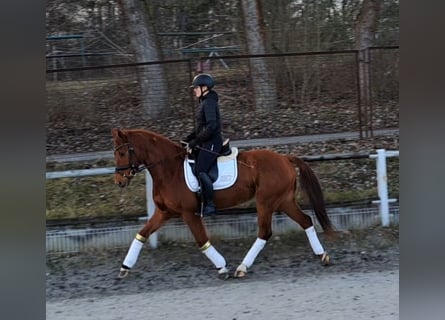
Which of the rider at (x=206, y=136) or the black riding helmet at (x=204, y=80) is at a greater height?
the black riding helmet at (x=204, y=80)

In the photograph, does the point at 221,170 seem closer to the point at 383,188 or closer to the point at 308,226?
the point at 308,226

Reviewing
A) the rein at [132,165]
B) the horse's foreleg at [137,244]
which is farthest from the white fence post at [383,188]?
the horse's foreleg at [137,244]

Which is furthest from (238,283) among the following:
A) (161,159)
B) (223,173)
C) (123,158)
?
(123,158)

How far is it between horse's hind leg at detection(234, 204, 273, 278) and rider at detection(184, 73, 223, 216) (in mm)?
224

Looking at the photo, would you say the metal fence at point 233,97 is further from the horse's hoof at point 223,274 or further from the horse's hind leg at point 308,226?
the horse's hoof at point 223,274

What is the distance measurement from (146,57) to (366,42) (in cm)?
103

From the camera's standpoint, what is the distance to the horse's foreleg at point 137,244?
2459 millimetres

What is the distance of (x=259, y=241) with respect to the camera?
253cm

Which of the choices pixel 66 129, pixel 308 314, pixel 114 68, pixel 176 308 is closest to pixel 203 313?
pixel 176 308

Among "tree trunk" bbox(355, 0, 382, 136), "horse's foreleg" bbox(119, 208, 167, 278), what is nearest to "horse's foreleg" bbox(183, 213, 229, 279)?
"horse's foreleg" bbox(119, 208, 167, 278)

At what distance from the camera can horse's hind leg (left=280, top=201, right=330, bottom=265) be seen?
2572 mm

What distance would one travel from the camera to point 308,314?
2428 millimetres

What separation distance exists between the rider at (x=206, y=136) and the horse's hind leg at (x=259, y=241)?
8.8 inches
